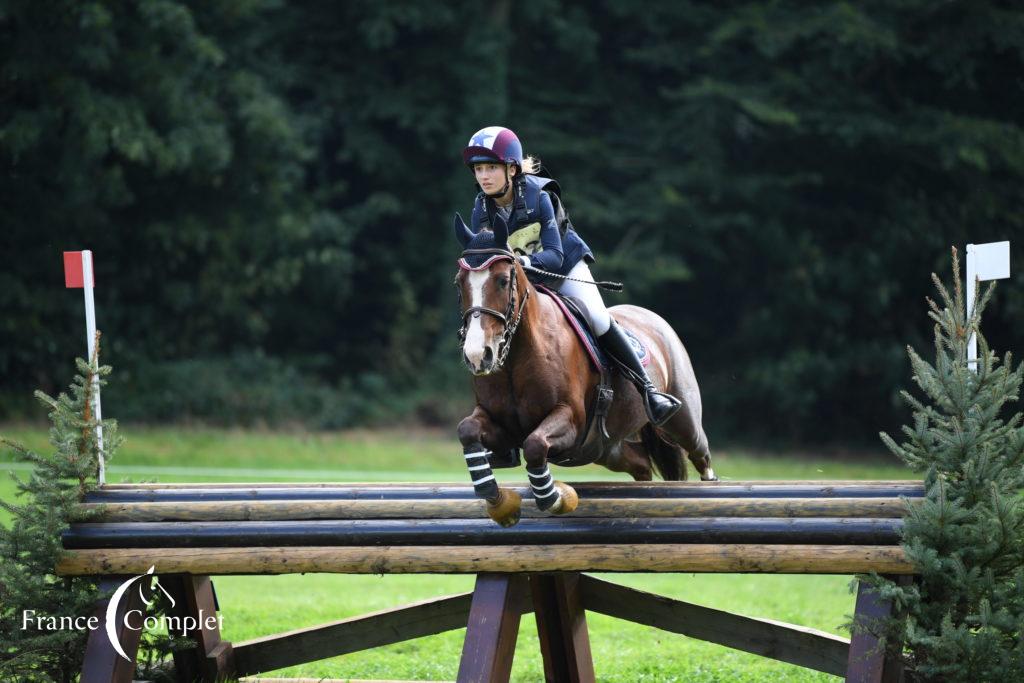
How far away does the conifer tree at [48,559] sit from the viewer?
5.28 metres

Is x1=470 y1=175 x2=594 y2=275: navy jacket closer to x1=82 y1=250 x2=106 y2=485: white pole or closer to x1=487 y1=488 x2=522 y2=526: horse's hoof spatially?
x1=487 y1=488 x2=522 y2=526: horse's hoof

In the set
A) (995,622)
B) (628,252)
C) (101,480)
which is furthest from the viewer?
(628,252)

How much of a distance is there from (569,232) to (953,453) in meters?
2.03

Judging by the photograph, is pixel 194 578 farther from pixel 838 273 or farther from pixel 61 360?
pixel 838 273

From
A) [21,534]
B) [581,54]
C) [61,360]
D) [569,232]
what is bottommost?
[61,360]

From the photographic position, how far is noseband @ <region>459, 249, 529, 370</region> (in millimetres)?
4500

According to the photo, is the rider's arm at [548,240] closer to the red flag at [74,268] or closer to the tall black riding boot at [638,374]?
the tall black riding boot at [638,374]

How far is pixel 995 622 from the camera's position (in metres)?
4.31

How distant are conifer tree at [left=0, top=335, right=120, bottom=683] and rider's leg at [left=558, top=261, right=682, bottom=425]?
7.63 ft

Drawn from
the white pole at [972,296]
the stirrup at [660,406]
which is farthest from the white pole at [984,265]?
the stirrup at [660,406]

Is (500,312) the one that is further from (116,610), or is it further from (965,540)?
(116,610)

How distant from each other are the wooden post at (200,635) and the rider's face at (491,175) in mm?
2519

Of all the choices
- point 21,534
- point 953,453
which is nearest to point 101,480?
point 21,534

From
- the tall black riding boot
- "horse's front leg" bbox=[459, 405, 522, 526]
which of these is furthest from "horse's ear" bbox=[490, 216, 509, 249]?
the tall black riding boot
